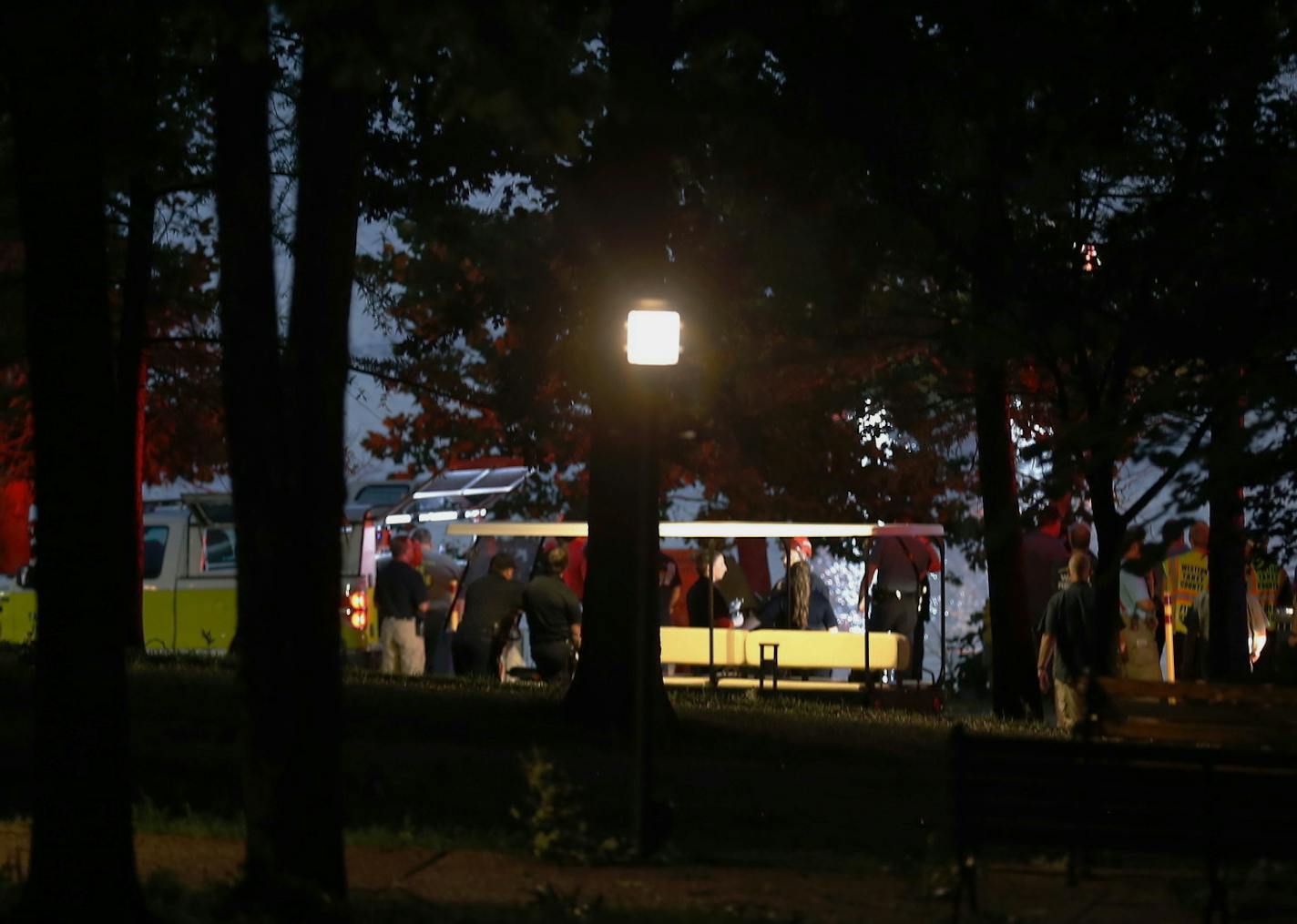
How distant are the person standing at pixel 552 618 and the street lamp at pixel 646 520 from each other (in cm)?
984

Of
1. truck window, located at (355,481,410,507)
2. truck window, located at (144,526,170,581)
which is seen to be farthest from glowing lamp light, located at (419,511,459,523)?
truck window, located at (144,526,170,581)

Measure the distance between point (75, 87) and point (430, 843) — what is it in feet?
14.9

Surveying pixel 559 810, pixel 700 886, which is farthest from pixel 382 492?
pixel 700 886

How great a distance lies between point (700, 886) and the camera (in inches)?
386

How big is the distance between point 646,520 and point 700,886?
7.33ft

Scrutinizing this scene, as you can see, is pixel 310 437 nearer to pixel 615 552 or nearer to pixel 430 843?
pixel 430 843

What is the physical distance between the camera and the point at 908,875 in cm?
1044

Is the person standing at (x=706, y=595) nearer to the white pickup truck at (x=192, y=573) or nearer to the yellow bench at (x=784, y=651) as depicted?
the yellow bench at (x=784, y=651)

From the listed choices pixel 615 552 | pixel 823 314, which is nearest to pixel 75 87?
pixel 615 552

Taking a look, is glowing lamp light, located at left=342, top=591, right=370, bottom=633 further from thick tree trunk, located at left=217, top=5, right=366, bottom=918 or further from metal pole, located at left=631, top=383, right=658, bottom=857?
thick tree trunk, located at left=217, top=5, right=366, bottom=918

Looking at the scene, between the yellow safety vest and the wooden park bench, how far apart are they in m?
15.4

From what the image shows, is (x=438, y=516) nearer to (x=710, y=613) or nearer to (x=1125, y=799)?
(x=710, y=613)

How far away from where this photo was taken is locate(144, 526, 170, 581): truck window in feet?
94.0

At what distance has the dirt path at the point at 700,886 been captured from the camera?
9.17 m
